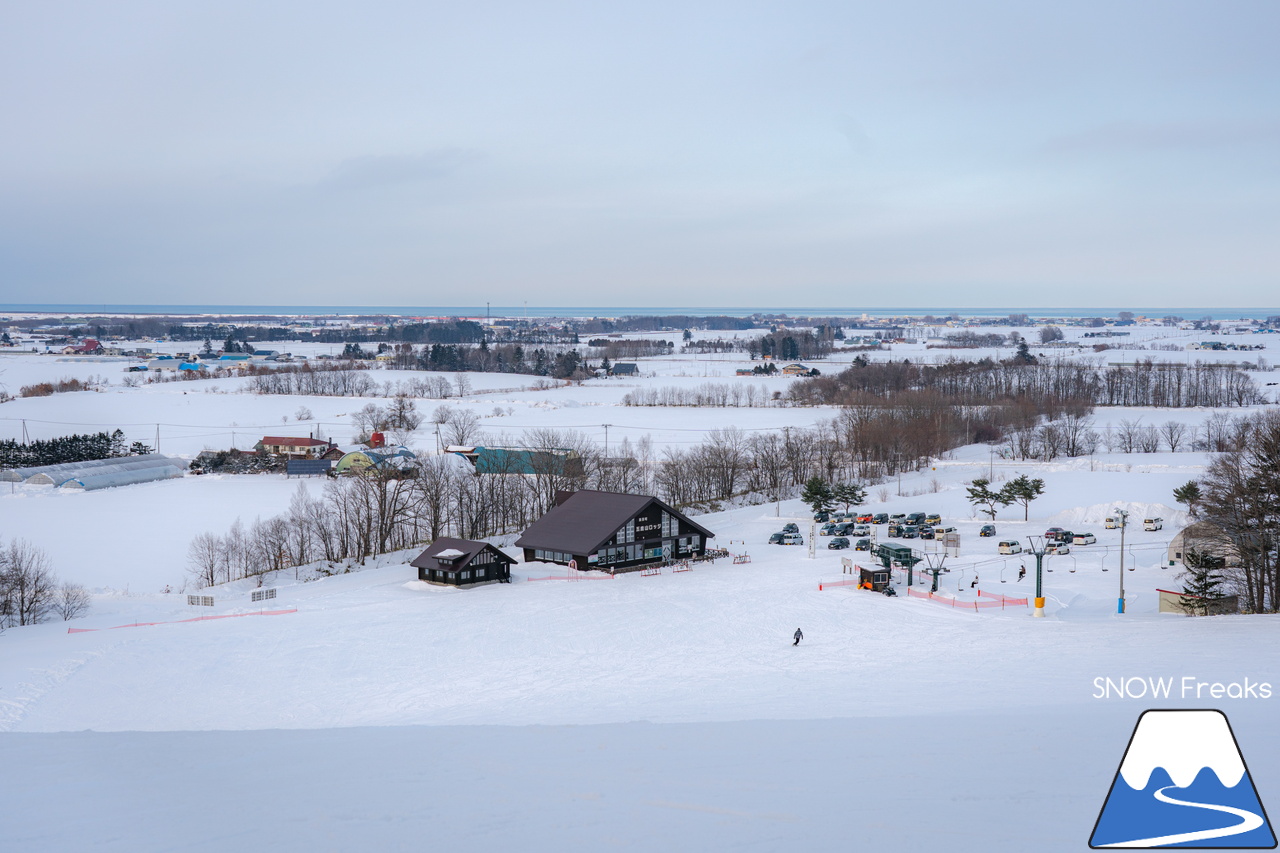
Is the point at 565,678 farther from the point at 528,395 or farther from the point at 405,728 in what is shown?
the point at 528,395

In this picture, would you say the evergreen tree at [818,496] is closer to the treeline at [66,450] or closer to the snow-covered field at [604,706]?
the snow-covered field at [604,706]

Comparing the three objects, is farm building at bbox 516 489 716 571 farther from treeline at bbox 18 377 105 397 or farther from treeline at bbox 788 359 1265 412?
treeline at bbox 18 377 105 397

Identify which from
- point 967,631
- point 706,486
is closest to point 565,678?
point 967,631

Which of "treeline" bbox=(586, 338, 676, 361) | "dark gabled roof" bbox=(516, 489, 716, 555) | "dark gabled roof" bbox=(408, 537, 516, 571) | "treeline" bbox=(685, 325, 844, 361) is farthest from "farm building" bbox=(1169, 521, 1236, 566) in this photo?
"treeline" bbox=(586, 338, 676, 361)

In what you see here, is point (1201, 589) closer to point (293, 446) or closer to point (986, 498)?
point (986, 498)

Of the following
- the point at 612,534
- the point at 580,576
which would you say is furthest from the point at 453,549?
the point at 612,534
